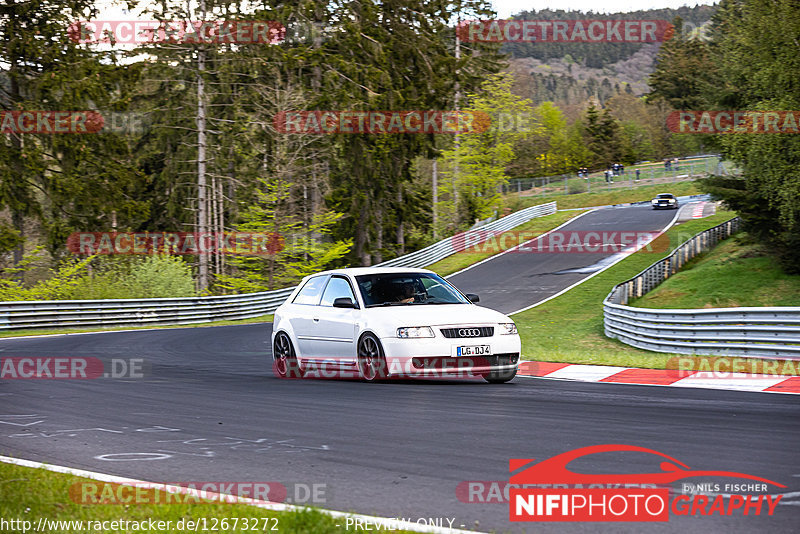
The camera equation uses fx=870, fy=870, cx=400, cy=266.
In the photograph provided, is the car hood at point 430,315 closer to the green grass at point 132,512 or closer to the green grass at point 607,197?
the green grass at point 132,512

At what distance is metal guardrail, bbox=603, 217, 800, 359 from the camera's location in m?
14.4

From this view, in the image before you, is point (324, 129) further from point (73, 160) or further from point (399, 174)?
point (73, 160)

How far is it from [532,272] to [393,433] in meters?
35.7

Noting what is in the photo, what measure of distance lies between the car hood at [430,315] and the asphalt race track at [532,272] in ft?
72.9

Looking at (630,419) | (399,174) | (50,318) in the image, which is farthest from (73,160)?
(630,419)

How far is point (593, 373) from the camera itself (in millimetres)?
13109

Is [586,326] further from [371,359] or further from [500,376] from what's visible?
[371,359]

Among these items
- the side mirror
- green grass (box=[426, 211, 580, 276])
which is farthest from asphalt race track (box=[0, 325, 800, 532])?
green grass (box=[426, 211, 580, 276])

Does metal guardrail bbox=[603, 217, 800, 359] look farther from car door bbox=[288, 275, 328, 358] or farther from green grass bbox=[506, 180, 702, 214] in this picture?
green grass bbox=[506, 180, 702, 214]

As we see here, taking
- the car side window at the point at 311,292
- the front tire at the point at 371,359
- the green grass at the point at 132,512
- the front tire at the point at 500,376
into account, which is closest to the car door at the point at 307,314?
the car side window at the point at 311,292

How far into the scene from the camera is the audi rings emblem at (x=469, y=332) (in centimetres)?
1087

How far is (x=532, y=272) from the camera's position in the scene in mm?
42625

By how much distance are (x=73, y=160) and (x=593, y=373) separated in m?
30.7

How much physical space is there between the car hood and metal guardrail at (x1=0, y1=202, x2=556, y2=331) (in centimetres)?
1813
